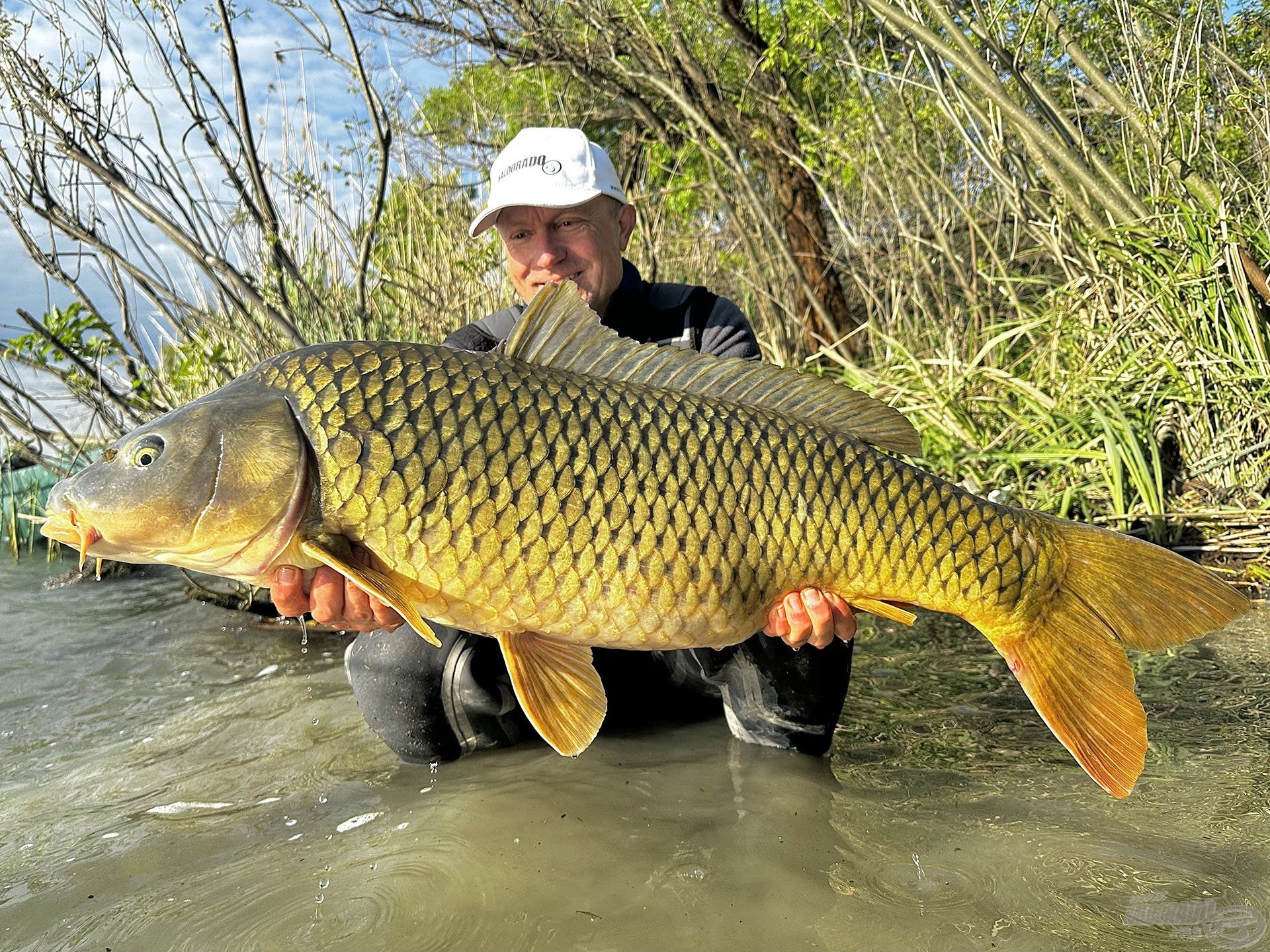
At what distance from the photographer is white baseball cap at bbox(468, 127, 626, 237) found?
245cm

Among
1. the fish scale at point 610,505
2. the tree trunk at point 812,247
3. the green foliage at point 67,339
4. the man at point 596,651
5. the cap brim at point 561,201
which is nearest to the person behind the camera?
the fish scale at point 610,505

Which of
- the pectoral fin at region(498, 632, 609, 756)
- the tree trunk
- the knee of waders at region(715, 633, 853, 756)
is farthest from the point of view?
the tree trunk

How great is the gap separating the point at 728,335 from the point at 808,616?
1.07 metres

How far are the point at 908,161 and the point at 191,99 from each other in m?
3.54

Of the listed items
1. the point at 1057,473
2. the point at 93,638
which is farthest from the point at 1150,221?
the point at 93,638

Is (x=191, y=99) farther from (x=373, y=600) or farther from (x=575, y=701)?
(x=575, y=701)

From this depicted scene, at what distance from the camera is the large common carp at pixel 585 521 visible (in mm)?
1505

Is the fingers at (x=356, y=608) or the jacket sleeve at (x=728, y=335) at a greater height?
the jacket sleeve at (x=728, y=335)

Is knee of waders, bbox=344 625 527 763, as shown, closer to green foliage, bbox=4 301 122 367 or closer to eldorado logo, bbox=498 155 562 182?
eldorado logo, bbox=498 155 562 182

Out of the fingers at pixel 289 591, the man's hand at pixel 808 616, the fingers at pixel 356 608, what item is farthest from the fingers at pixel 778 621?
the fingers at pixel 289 591

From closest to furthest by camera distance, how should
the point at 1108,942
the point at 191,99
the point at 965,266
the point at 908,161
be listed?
the point at 1108,942 < the point at 191,99 < the point at 908,161 < the point at 965,266

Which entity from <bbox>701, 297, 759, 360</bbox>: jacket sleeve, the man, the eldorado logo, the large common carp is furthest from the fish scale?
the eldorado logo

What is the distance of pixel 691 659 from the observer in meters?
2.31

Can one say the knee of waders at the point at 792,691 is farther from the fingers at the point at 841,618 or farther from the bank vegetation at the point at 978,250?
the bank vegetation at the point at 978,250
